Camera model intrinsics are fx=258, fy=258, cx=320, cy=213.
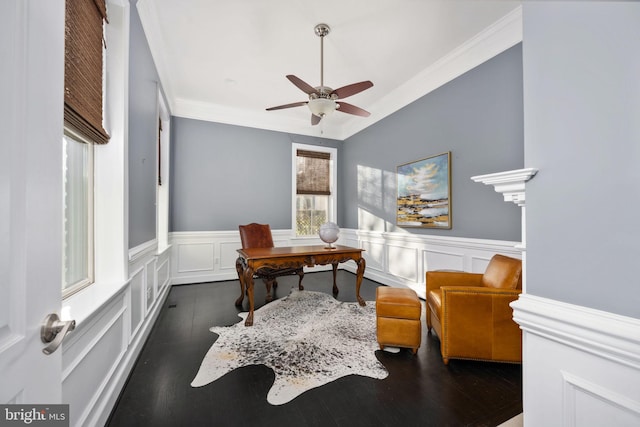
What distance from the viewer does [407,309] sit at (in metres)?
2.14

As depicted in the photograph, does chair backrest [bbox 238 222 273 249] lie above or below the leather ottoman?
above

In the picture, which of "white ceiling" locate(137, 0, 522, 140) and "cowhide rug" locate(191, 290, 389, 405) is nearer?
"cowhide rug" locate(191, 290, 389, 405)

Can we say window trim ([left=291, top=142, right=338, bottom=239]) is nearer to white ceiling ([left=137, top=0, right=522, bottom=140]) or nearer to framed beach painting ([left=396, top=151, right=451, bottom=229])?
white ceiling ([left=137, top=0, right=522, bottom=140])

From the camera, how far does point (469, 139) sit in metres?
3.06

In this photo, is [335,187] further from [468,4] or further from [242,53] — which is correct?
[468,4]

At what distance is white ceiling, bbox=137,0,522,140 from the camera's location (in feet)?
8.04

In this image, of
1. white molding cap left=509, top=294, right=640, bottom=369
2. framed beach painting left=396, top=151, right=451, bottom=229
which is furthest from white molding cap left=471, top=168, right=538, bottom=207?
framed beach painting left=396, top=151, right=451, bottom=229

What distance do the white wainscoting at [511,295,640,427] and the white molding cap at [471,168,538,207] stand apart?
351 mm

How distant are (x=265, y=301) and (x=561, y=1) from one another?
11.8ft

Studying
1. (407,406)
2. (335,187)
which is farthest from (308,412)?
(335,187)

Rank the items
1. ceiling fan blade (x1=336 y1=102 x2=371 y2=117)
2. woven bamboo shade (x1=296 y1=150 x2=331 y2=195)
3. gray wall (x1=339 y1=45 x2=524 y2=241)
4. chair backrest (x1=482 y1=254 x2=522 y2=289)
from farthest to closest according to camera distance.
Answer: woven bamboo shade (x1=296 y1=150 x2=331 y2=195), ceiling fan blade (x1=336 y1=102 x2=371 y2=117), gray wall (x1=339 y1=45 x2=524 y2=241), chair backrest (x1=482 y1=254 x2=522 y2=289)

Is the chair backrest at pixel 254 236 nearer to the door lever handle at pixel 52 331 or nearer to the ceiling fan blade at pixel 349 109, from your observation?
the ceiling fan blade at pixel 349 109

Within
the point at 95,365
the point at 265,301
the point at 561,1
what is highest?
the point at 561,1

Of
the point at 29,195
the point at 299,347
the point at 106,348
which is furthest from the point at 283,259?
the point at 29,195
